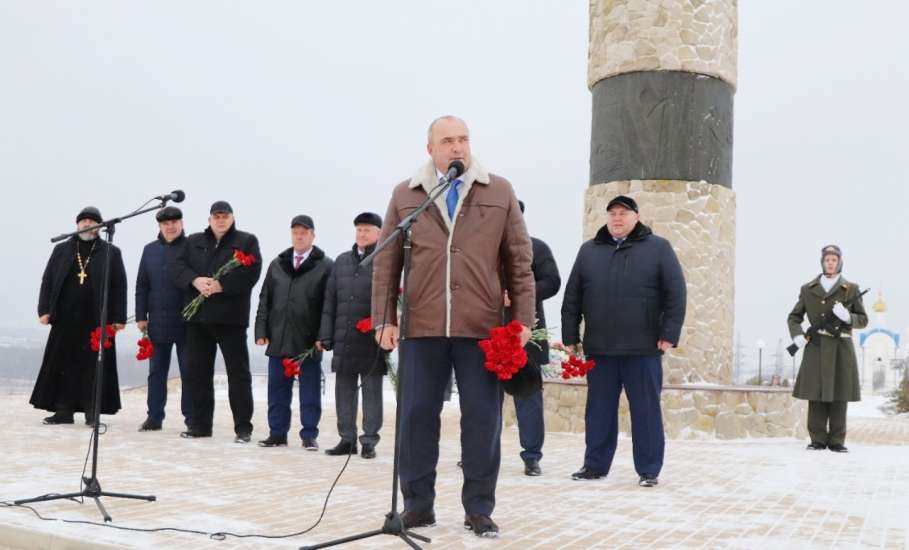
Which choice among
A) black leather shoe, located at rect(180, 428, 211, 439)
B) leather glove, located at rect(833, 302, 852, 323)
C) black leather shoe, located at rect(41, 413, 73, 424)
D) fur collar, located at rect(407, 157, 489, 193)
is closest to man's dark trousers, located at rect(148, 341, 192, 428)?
black leather shoe, located at rect(180, 428, 211, 439)

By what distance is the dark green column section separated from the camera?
1056 centimetres

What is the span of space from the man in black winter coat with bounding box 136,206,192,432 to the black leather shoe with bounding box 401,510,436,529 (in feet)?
15.4

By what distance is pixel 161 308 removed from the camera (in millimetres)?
8914

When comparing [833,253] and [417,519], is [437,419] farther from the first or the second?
[833,253]

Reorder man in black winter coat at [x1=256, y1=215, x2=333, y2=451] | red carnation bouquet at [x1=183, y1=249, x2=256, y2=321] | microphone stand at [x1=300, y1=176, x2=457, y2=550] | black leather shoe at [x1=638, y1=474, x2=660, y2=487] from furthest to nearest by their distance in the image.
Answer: red carnation bouquet at [x1=183, y1=249, x2=256, y2=321], man in black winter coat at [x1=256, y1=215, x2=333, y2=451], black leather shoe at [x1=638, y1=474, x2=660, y2=487], microphone stand at [x1=300, y1=176, x2=457, y2=550]

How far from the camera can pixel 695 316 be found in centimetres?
1055

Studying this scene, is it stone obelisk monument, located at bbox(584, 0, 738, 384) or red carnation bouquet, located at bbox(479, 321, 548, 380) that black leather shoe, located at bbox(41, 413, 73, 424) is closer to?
stone obelisk monument, located at bbox(584, 0, 738, 384)

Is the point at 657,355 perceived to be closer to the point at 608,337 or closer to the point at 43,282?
the point at 608,337

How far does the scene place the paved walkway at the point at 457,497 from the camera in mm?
4328

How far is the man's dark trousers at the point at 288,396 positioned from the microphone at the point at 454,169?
4154 mm

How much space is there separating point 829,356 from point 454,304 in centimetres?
594

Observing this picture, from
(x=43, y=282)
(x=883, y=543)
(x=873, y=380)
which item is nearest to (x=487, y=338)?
(x=883, y=543)

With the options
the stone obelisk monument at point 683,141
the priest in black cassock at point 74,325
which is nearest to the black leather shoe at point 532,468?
the stone obelisk monument at point 683,141

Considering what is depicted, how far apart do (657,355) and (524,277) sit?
7.25 ft
